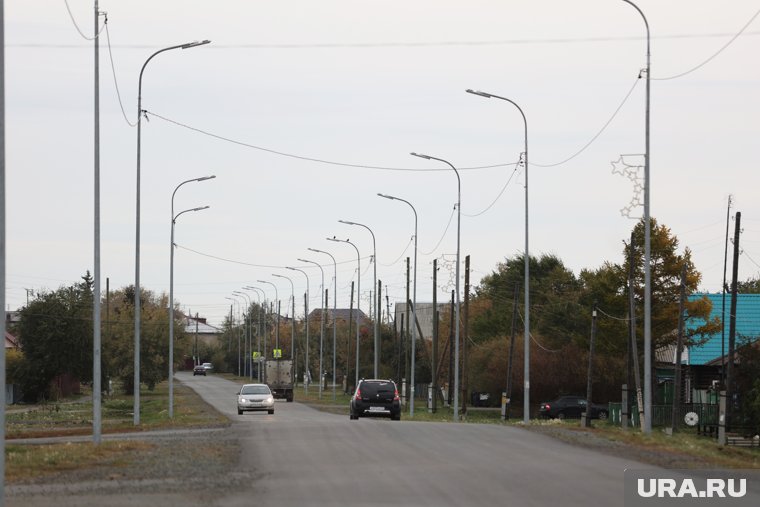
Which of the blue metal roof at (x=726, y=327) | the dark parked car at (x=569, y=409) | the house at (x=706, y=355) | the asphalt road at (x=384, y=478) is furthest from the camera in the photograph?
the dark parked car at (x=569, y=409)

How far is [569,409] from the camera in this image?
6850 cm

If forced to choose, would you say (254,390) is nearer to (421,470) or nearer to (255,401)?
(255,401)

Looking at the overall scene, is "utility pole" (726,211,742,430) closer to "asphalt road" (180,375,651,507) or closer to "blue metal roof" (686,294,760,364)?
"blue metal roof" (686,294,760,364)

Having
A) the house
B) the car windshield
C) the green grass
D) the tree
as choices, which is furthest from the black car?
the tree

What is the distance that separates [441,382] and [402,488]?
265ft

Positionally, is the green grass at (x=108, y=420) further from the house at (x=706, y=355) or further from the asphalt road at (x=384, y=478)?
the house at (x=706, y=355)

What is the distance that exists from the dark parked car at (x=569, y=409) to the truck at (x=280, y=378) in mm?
23746

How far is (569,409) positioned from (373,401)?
24335 mm

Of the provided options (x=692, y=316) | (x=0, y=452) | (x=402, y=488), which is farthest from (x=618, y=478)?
(x=692, y=316)

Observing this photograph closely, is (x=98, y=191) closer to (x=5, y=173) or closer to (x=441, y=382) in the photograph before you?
(x=5, y=173)

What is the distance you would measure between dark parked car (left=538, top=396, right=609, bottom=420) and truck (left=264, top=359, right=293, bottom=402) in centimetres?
2375

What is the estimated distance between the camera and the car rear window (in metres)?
47.0

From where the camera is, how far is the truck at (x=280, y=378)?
86750 millimetres

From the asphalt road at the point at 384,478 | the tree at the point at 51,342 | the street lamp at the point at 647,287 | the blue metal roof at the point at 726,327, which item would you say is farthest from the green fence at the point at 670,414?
the tree at the point at 51,342
